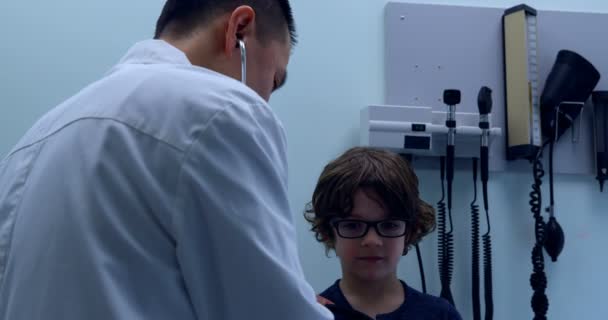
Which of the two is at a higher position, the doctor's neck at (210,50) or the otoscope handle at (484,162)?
the doctor's neck at (210,50)

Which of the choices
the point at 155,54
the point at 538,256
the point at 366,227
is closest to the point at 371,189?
the point at 366,227

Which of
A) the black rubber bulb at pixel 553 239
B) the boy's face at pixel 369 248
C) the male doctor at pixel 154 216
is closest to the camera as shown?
the male doctor at pixel 154 216

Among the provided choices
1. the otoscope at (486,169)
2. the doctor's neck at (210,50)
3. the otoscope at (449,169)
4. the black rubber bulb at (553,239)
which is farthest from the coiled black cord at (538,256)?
the doctor's neck at (210,50)

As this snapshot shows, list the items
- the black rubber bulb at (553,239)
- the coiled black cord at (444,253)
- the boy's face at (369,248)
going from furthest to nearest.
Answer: the black rubber bulb at (553,239), the coiled black cord at (444,253), the boy's face at (369,248)

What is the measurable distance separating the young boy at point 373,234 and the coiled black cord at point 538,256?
0.51 m

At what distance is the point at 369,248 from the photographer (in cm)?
146

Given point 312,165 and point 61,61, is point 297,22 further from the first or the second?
point 61,61

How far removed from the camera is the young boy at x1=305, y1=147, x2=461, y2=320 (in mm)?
1474

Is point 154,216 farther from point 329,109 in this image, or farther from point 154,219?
point 329,109

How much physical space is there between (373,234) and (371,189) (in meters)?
0.11

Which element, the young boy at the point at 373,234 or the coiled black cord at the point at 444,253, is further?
the coiled black cord at the point at 444,253

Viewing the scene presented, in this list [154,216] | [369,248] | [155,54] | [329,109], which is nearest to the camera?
[154,216]

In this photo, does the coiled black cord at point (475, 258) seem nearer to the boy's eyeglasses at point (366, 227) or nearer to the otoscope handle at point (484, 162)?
the otoscope handle at point (484, 162)

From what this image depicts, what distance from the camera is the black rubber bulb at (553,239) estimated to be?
1.96 m
